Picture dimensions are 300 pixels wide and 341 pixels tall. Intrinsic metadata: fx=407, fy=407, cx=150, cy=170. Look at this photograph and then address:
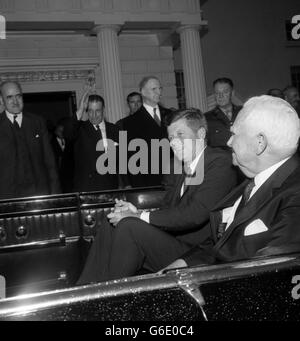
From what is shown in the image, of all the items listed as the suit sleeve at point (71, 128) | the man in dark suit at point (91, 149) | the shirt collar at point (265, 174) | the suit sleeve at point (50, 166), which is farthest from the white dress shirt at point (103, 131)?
the shirt collar at point (265, 174)

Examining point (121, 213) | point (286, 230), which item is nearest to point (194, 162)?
point (121, 213)

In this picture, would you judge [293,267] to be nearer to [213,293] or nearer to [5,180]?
[213,293]

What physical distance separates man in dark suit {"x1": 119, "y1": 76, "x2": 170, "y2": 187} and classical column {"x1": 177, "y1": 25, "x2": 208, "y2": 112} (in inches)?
205

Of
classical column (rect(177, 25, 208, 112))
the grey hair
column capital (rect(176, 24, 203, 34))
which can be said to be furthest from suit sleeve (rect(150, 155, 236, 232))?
column capital (rect(176, 24, 203, 34))

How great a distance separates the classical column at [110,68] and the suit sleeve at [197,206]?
659cm

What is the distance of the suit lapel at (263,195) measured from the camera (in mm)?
1413

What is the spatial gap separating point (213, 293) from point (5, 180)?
2978mm

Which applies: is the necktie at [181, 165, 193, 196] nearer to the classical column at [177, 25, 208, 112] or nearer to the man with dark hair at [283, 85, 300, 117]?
the man with dark hair at [283, 85, 300, 117]

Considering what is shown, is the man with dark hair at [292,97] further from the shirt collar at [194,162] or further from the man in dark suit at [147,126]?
the shirt collar at [194,162]

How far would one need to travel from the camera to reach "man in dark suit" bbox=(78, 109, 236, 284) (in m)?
1.96

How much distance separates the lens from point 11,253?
2855 mm

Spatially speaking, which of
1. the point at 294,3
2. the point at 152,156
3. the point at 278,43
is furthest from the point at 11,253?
the point at 294,3

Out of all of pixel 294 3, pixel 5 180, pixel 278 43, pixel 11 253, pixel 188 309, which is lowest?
pixel 11 253
